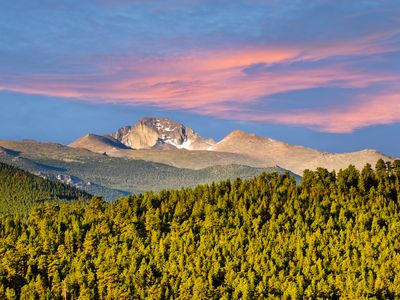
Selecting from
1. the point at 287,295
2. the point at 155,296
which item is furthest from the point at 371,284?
the point at 155,296

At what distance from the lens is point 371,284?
650ft

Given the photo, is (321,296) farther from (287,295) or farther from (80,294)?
(80,294)

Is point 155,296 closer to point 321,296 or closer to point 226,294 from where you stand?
point 226,294

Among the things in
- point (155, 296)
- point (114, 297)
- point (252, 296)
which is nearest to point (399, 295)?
point (252, 296)

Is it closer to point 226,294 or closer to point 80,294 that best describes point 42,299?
point 80,294

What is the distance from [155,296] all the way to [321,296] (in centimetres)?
5620

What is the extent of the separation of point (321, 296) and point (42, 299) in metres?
94.2

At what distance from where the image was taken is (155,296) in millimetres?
A: 199750

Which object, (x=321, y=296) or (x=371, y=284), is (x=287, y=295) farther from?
(x=371, y=284)

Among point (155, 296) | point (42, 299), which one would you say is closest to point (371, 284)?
point (155, 296)

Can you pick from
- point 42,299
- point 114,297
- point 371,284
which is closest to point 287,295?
point 371,284

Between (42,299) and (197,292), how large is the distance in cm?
5236

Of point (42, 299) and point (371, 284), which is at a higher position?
point (371, 284)

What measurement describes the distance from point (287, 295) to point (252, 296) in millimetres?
12014
